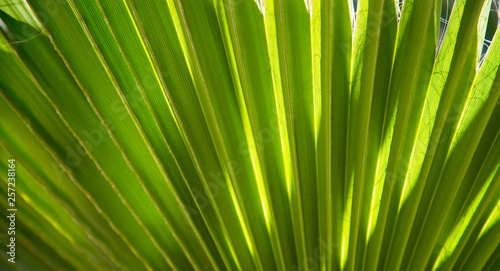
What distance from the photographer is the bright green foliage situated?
33.7 inches

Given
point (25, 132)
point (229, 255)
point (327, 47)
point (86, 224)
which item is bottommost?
point (229, 255)

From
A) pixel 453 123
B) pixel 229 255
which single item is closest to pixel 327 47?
pixel 453 123

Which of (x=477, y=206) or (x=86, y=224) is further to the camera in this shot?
(x=477, y=206)

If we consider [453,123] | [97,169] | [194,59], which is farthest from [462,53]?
[97,169]

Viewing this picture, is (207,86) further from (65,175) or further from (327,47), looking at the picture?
(65,175)

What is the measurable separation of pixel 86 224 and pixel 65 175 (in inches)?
5.9

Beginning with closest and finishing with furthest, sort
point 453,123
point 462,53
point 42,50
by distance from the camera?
point 42,50, point 462,53, point 453,123

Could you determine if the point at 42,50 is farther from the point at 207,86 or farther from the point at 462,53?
the point at 462,53

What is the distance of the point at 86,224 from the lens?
93 cm

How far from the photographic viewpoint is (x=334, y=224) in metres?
1.05

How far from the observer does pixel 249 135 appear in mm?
1002

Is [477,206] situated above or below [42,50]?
below

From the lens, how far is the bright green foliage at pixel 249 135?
2.81 feet

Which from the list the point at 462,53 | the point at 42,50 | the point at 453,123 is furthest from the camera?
the point at 453,123
